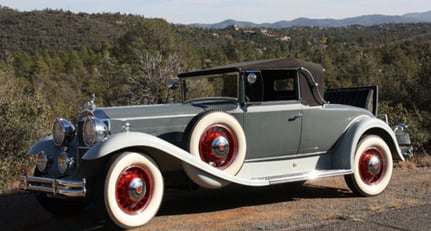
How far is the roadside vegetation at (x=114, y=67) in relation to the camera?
37.6 ft

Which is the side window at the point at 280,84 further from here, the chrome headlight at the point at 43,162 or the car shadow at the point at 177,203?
the chrome headlight at the point at 43,162

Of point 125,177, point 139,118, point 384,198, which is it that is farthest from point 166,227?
point 384,198

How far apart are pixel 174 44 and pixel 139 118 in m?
30.0

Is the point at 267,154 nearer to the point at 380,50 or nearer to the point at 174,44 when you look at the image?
the point at 174,44

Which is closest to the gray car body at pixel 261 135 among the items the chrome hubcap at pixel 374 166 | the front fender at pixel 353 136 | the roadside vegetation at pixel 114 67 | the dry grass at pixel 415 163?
the front fender at pixel 353 136

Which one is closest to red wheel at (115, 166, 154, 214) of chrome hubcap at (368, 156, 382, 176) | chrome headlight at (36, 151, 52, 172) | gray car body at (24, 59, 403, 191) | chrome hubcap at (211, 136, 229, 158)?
gray car body at (24, 59, 403, 191)

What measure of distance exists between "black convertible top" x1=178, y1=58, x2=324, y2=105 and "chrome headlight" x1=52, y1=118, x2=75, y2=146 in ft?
6.37

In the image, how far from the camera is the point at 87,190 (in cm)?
547

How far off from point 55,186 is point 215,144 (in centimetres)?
178

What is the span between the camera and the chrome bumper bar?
5.16 meters

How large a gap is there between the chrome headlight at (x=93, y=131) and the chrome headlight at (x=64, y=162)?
243 millimetres

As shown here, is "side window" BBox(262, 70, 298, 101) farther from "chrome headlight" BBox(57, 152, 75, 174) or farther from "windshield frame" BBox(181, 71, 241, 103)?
"chrome headlight" BBox(57, 152, 75, 174)

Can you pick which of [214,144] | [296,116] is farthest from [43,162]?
[296,116]

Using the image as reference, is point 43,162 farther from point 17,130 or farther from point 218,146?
point 17,130
